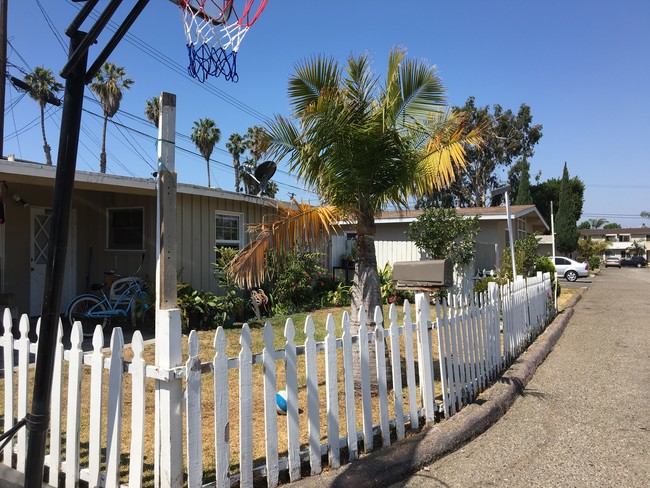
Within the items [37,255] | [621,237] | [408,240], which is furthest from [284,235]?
[621,237]

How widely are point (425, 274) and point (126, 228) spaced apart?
6.71m

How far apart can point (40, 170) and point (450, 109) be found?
5645 mm

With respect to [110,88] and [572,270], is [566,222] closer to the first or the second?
[572,270]

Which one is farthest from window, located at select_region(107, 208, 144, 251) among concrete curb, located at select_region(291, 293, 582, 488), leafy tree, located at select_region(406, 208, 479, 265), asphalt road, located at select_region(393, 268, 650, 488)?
asphalt road, located at select_region(393, 268, 650, 488)

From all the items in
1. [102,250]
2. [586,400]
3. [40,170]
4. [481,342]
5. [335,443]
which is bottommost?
[586,400]

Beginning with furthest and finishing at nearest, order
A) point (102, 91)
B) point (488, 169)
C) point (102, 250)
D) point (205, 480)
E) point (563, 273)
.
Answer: point (488, 169) < point (563, 273) < point (102, 91) < point (102, 250) < point (205, 480)

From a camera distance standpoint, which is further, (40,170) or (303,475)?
(40,170)

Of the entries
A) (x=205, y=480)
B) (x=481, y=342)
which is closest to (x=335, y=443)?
(x=205, y=480)

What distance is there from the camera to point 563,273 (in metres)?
29.3

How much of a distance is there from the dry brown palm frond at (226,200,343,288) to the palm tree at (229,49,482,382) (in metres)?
0.01

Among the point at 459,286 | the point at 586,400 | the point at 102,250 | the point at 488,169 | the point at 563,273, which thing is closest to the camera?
the point at 586,400

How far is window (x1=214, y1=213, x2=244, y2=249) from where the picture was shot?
10547mm

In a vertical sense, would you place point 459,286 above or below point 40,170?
below

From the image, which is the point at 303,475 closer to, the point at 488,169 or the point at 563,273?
the point at 563,273
